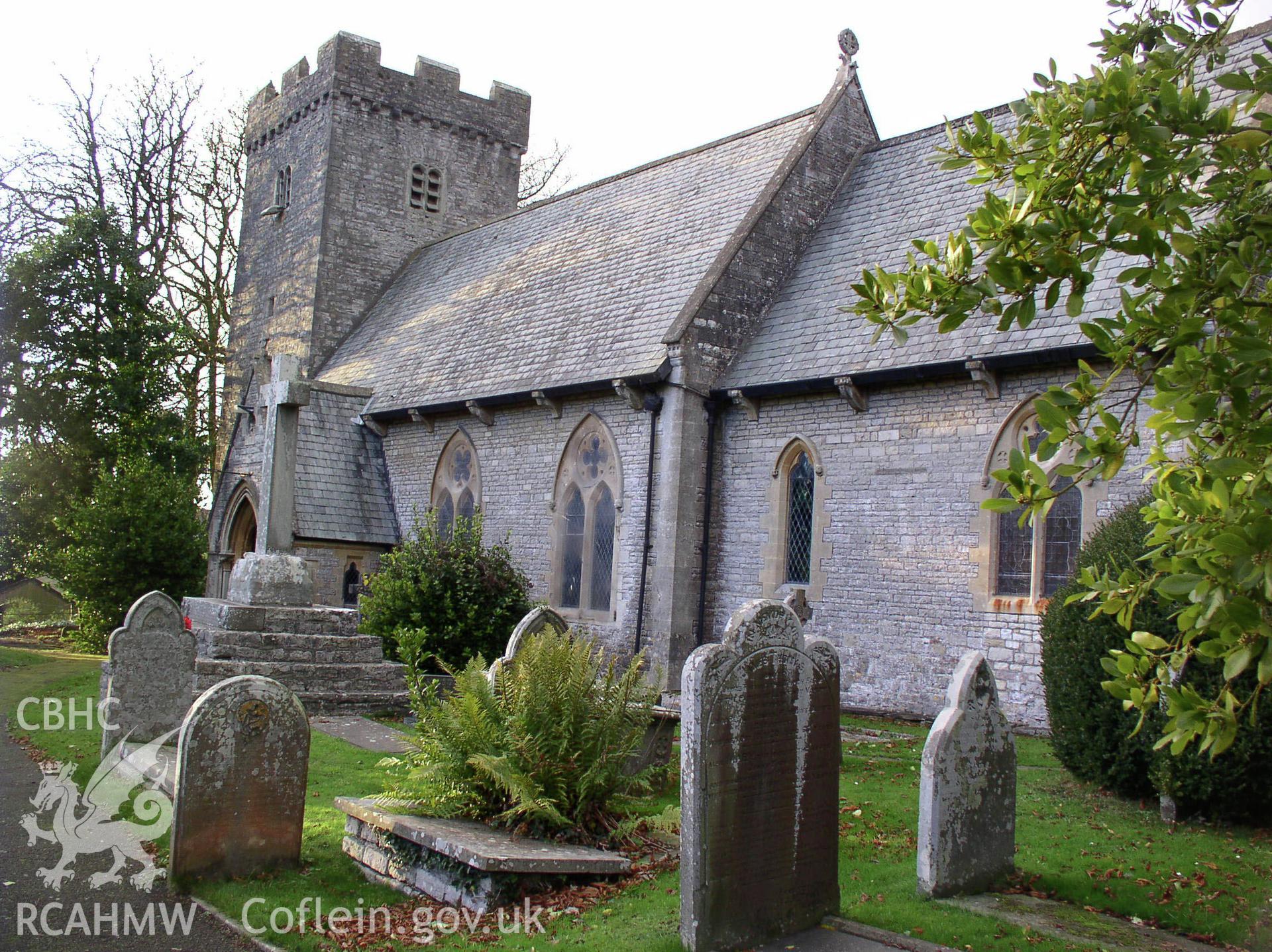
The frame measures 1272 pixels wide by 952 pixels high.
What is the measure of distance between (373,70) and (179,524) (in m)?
12.1

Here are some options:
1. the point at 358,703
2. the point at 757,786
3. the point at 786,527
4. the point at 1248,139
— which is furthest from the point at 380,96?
the point at 1248,139

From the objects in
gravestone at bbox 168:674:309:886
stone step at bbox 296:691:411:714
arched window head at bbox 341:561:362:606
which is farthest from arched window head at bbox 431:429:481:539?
gravestone at bbox 168:674:309:886

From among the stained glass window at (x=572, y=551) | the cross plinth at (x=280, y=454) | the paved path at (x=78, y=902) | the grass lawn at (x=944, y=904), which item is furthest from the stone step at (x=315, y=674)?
the stained glass window at (x=572, y=551)

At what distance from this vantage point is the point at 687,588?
50.8ft

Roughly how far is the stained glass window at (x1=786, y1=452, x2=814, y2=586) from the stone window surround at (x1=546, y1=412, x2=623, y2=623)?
2.70 meters

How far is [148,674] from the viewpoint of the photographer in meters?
10.3

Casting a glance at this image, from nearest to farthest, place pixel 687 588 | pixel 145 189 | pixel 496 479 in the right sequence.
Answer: pixel 687 588, pixel 496 479, pixel 145 189

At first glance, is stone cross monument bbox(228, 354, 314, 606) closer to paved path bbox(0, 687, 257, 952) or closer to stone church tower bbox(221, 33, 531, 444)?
paved path bbox(0, 687, 257, 952)

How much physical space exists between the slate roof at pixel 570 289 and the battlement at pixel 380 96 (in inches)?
175

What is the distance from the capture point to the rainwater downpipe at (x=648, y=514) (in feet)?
51.5

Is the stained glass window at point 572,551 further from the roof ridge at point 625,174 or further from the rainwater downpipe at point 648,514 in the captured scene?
the roof ridge at point 625,174

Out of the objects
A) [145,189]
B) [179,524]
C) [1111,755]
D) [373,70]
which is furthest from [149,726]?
[145,189]

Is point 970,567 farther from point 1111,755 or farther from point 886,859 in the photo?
point 886,859

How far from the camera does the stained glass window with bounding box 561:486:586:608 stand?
57.6 ft
